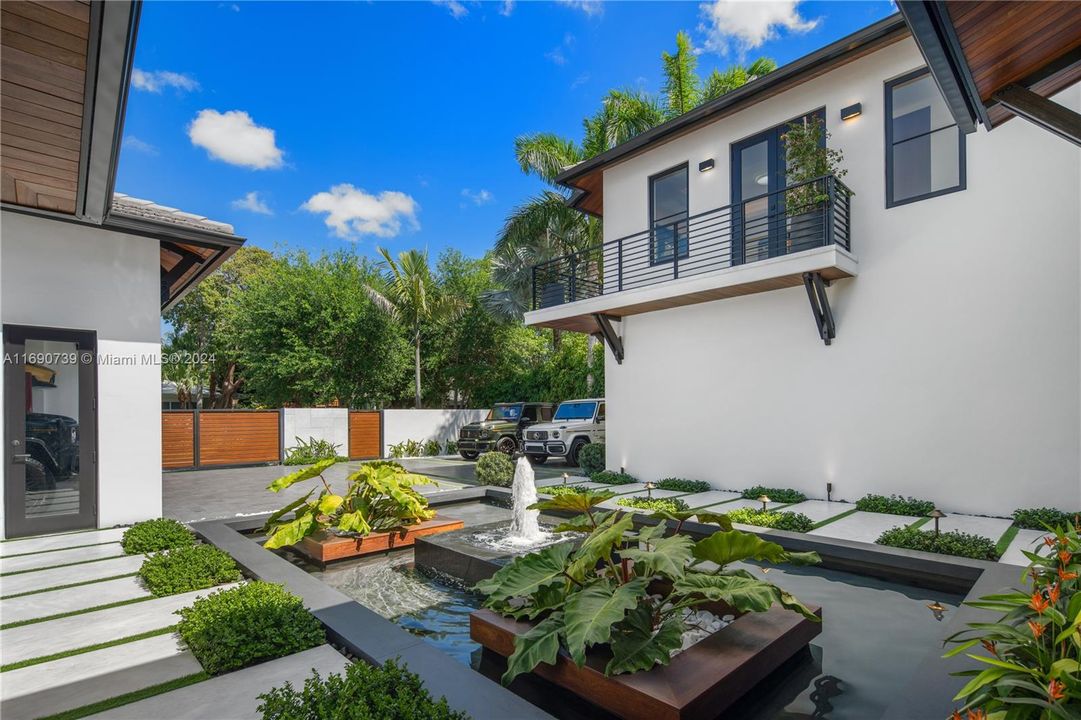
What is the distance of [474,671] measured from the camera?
283 centimetres

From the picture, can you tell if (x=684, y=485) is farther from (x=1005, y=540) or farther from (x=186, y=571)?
(x=186, y=571)

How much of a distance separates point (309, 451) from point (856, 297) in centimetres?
1397

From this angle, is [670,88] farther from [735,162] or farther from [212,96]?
[212,96]

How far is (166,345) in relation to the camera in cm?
2528

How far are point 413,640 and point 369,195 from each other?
57200 mm

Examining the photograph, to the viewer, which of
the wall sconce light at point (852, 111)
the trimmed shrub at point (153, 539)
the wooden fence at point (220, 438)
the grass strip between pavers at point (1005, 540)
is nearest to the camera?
the grass strip between pavers at point (1005, 540)

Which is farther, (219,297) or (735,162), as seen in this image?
(219,297)

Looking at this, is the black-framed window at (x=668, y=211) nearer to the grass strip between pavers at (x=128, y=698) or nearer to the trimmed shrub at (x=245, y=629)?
the trimmed shrub at (x=245, y=629)

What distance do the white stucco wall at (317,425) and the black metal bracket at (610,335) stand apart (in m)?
9.33

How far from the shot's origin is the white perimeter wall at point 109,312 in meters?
6.16

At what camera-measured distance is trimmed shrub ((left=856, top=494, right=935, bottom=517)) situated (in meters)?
6.94

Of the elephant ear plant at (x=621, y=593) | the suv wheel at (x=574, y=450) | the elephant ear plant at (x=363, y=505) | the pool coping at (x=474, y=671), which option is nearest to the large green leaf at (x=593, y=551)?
the elephant ear plant at (x=621, y=593)

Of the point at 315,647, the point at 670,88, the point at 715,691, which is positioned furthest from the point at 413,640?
the point at 670,88

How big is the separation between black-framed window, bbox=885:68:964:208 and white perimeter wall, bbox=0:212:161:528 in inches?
404
